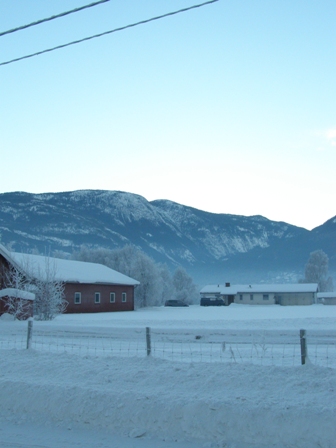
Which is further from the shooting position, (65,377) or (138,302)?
(138,302)

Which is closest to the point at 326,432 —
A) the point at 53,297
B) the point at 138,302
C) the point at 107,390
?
the point at 107,390

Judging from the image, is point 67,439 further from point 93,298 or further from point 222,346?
point 93,298

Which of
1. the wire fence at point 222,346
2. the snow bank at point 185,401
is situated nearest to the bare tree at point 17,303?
the wire fence at point 222,346

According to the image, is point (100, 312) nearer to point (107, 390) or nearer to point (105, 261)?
point (105, 261)

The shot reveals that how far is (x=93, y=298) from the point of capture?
48.6 m

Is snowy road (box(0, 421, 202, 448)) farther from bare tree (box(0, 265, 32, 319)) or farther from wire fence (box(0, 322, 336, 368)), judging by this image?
bare tree (box(0, 265, 32, 319))

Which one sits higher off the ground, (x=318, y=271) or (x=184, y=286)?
(x=318, y=271)

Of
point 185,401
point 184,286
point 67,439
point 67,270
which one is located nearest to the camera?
point 67,439

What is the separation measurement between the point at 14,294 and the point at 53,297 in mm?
2516

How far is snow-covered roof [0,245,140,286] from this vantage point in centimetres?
3965

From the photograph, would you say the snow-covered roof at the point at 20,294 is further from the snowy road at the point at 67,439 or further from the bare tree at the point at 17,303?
the snowy road at the point at 67,439

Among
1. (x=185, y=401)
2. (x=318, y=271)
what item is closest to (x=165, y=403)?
(x=185, y=401)

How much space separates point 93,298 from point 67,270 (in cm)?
375

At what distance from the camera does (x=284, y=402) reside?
27.2 feet
